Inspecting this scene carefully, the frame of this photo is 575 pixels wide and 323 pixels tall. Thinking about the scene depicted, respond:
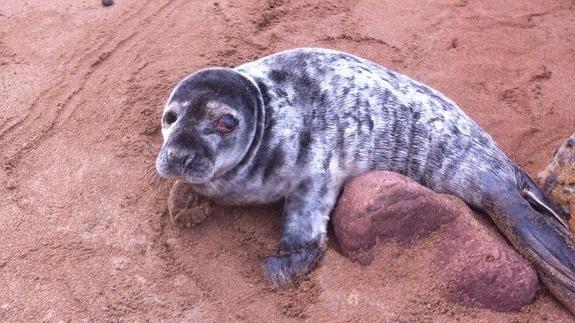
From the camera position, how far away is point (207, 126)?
340 centimetres

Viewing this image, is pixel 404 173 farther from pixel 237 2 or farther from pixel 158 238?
pixel 237 2

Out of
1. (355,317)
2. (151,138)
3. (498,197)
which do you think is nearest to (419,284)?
(355,317)

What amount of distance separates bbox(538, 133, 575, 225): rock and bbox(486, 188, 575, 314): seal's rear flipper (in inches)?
7.4

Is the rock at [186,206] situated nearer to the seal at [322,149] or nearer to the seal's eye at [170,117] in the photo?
the seal at [322,149]

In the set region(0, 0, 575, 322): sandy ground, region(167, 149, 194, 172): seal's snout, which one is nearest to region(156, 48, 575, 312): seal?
region(167, 149, 194, 172): seal's snout

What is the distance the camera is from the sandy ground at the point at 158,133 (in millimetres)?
3197

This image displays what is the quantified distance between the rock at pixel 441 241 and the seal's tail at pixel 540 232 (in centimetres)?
11

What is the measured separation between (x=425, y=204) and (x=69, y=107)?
2424mm

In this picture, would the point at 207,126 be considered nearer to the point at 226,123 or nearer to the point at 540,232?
the point at 226,123

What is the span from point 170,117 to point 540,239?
2067 millimetres

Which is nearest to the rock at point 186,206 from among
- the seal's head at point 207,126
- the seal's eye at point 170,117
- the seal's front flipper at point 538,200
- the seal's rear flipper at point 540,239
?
the seal's head at point 207,126

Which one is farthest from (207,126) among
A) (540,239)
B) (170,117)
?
(540,239)

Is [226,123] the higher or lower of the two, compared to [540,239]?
higher

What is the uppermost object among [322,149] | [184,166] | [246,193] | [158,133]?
[184,166]
